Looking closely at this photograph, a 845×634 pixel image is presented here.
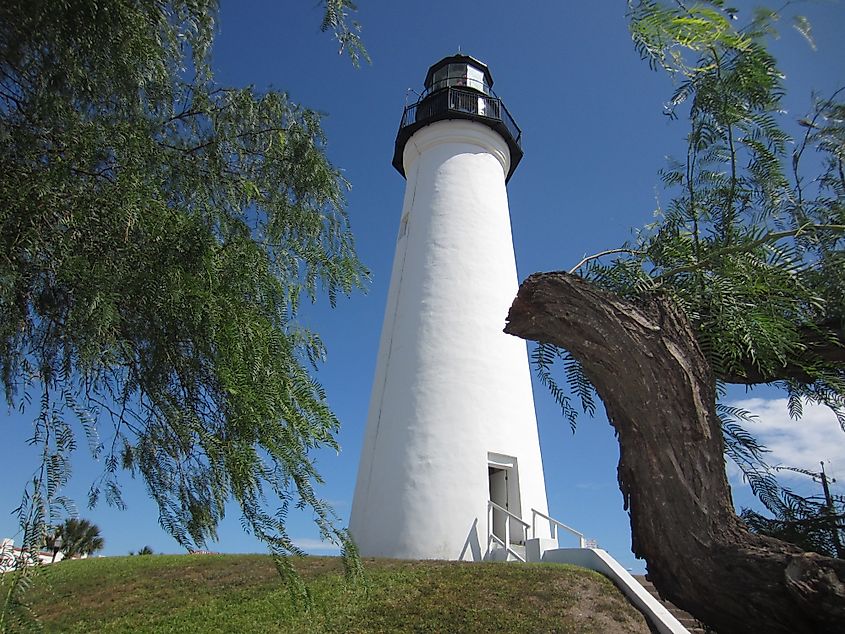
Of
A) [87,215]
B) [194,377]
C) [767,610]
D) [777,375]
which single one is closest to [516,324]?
[777,375]

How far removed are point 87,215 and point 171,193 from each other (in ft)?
1.99

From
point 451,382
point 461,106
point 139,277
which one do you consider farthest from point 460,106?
point 139,277

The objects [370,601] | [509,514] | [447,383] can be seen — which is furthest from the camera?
[447,383]

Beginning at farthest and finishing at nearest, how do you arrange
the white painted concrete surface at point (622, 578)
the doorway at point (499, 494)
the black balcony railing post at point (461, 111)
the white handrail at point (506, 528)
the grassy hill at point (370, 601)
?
the black balcony railing post at point (461, 111) → the doorway at point (499, 494) → the white handrail at point (506, 528) → the white painted concrete surface at point (622, 578) → the grassy hill at point (370, 601)

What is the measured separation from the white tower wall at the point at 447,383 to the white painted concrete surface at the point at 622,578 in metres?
1.47

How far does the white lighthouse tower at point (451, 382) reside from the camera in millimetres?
10117

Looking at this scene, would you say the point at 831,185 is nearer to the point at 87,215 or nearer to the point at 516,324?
the point at 516,324

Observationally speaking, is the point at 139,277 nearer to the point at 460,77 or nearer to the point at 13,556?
the point at 13,556

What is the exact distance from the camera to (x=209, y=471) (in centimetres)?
260

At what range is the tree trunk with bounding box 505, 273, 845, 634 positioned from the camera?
1.49 m

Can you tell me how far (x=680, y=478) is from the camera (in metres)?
1.64

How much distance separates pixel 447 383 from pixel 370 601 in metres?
4.78

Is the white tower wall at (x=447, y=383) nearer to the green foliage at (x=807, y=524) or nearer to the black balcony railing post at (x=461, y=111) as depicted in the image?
the black balcony railing post at (x=461, y=111)

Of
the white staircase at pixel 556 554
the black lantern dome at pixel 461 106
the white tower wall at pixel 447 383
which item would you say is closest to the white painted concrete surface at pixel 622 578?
the white staircase at pixel 556 554
